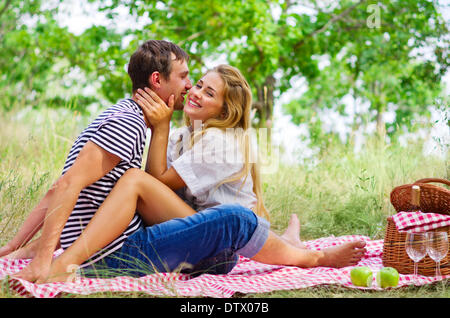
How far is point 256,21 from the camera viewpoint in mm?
7500

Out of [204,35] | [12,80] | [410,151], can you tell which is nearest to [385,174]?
[410,151]

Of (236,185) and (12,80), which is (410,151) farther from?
(12,80)

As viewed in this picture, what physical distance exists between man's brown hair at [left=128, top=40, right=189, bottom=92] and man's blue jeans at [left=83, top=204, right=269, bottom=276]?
94 cm

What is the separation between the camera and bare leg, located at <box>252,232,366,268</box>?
2.64 meters

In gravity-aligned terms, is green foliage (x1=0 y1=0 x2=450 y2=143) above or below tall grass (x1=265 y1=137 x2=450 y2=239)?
above

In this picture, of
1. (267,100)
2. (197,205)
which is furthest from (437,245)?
(267,100)

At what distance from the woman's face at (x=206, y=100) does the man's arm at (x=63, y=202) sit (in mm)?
818

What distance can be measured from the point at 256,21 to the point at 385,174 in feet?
12.0

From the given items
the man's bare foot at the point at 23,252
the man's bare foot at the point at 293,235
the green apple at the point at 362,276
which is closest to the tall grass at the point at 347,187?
the man's bare foot at the point at 293,235

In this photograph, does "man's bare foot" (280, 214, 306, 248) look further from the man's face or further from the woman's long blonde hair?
the man's face

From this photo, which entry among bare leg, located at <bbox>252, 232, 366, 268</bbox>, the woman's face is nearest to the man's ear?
the woman's face

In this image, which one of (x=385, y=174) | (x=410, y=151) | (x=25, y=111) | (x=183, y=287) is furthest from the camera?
(x=25, y=111)

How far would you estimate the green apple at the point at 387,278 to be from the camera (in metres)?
2.59

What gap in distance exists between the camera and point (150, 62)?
292 cm
